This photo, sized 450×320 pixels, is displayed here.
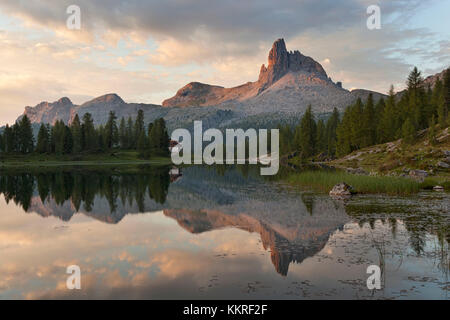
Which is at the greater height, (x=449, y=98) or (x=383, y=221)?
(x=449, y=98)

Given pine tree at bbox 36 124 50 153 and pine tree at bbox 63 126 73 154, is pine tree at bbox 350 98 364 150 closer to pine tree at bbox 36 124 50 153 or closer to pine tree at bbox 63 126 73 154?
pine tree at bbox 63 126 73 154

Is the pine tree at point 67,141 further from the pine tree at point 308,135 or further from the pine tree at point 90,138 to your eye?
the pine tree at point 308,135

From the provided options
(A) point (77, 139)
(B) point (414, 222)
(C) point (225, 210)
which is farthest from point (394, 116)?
(A) point (77, 139)

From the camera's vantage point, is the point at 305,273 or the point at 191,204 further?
the point at 191,204

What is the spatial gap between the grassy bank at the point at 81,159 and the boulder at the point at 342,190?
106828 millimetres

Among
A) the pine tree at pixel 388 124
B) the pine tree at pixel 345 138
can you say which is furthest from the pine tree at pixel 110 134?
the pine tree at pixel 388 124

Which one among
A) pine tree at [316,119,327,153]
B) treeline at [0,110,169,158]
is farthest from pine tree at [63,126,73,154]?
pine tree at [316,119,327,153]

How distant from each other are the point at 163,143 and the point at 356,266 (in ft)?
494

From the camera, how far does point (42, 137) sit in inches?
5615

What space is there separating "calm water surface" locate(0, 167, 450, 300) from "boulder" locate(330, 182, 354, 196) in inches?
175

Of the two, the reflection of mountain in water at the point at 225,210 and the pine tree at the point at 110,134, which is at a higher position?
the pine tree at the point at 110,134

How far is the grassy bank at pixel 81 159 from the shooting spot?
12825 cm

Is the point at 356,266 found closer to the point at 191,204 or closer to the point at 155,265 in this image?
the point at 155,265
